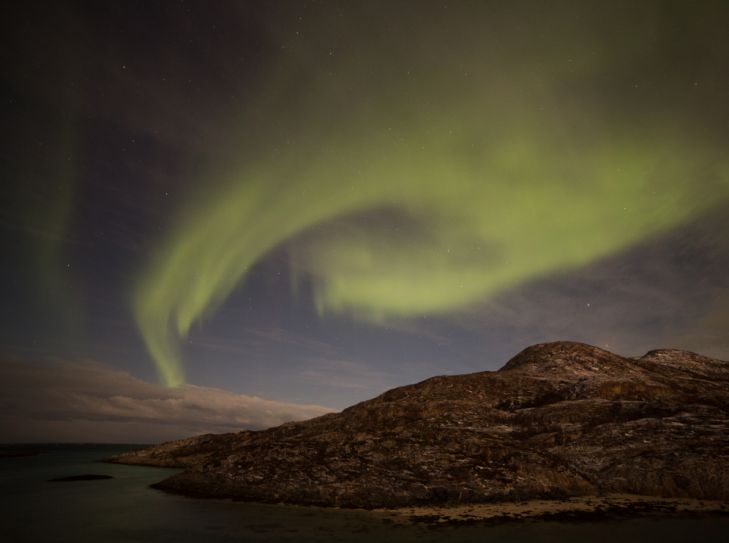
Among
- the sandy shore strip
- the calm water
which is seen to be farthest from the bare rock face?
the calm water

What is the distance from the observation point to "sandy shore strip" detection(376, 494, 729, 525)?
2417 cm

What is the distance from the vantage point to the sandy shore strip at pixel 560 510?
2417 centimetres

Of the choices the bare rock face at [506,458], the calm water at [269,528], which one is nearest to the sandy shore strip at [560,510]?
the bare rock face at [506,458]

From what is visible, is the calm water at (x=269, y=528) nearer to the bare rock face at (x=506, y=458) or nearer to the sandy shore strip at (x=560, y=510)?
the sandy shore strip at (x=560, y=510)

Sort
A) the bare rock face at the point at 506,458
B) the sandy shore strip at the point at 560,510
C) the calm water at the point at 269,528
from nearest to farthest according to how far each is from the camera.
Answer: the calm water at the point at 269,528 → the sandy shore strip at the point at 560,510 → the bare rock face at the point at 506,458

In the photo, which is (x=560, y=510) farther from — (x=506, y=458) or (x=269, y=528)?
(x=269, y=528)

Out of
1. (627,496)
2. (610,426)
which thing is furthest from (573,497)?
(610,426)

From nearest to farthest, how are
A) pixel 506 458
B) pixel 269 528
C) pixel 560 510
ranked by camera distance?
pixel 269 528 < pixel 560 510 < pixel 506 458

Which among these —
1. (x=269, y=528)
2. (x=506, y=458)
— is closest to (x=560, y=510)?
(x=506, y=458)

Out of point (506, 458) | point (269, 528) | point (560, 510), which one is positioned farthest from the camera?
point (506, 458)

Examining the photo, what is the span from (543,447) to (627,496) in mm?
11101

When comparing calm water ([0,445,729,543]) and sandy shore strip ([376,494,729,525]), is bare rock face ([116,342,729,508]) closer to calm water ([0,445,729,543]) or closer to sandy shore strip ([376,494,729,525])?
sandy shore strip ([376,494,729,525])

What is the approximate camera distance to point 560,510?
1028 inches

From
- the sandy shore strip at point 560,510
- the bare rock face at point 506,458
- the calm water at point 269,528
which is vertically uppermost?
the bare rock face at point 506,458
